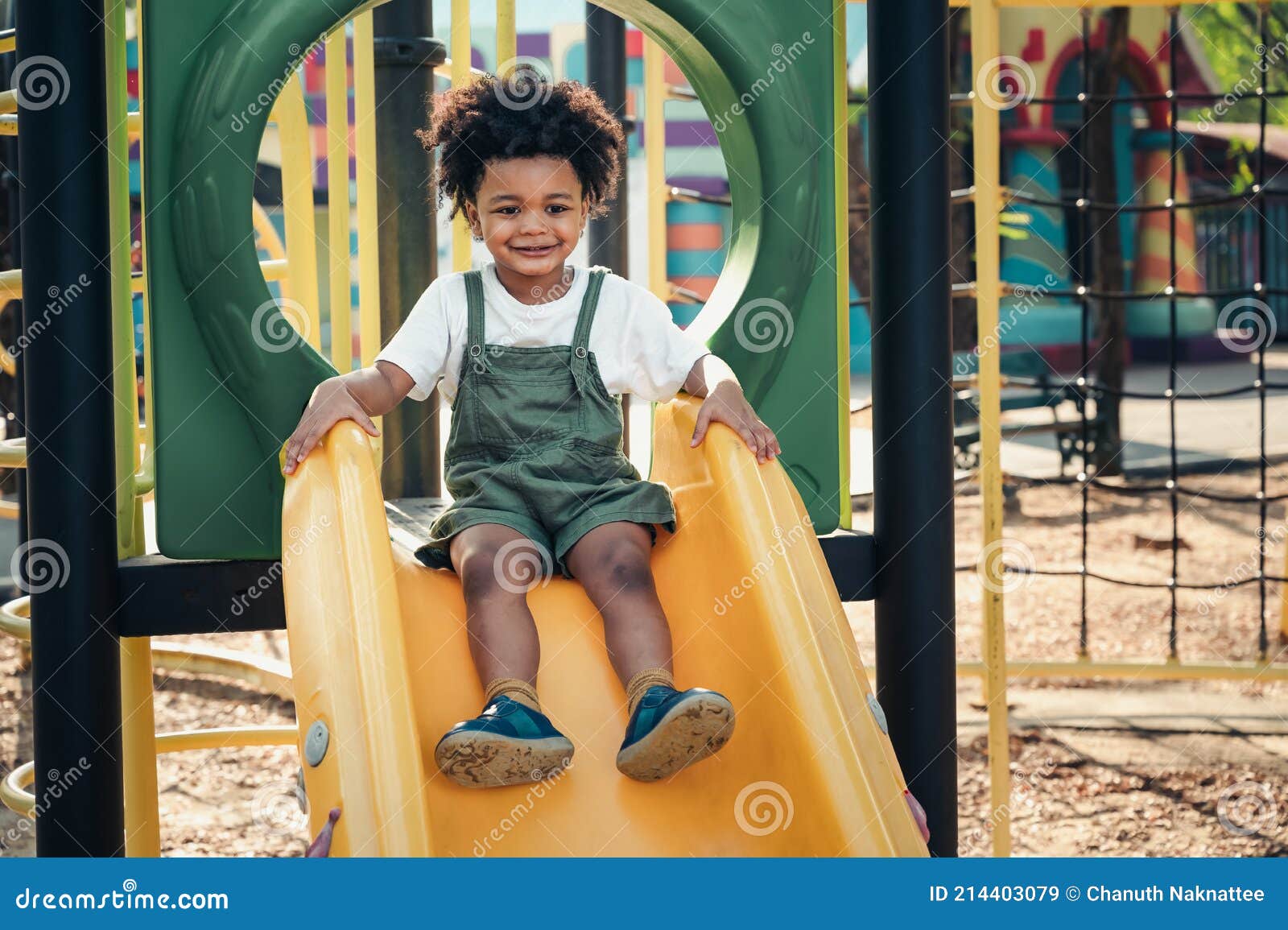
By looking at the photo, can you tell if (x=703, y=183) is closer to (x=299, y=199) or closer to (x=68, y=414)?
(x=299, y=199)

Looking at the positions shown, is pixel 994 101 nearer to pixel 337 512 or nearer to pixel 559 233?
pixel 559 233

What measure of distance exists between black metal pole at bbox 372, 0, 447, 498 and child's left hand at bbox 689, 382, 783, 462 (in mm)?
1095

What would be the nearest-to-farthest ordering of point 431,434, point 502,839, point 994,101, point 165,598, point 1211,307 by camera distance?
point 502,839 → point 165,598 → point 994,101 → point 431,434 → point 1211,307

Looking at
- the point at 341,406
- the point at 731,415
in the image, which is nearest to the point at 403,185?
the point at 341,406

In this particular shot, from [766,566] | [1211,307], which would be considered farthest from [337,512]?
[1211,307]

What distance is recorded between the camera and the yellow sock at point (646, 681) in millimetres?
1853

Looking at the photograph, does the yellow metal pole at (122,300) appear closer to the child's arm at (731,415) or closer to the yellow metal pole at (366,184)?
the yellow metal pole at (366,184)

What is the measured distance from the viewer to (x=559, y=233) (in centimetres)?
215

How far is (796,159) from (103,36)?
113 cm

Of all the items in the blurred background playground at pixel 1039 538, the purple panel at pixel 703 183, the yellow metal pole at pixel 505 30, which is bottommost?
the blurred background playground at pixel 1039 538

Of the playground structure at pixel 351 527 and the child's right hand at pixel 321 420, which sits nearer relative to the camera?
the playground structure at pixel 351 527

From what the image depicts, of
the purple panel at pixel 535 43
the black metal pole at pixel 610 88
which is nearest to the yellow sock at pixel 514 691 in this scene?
the black metal pole at pixel 610 88

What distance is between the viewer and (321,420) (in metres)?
1.95

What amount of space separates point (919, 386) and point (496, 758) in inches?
38.2
